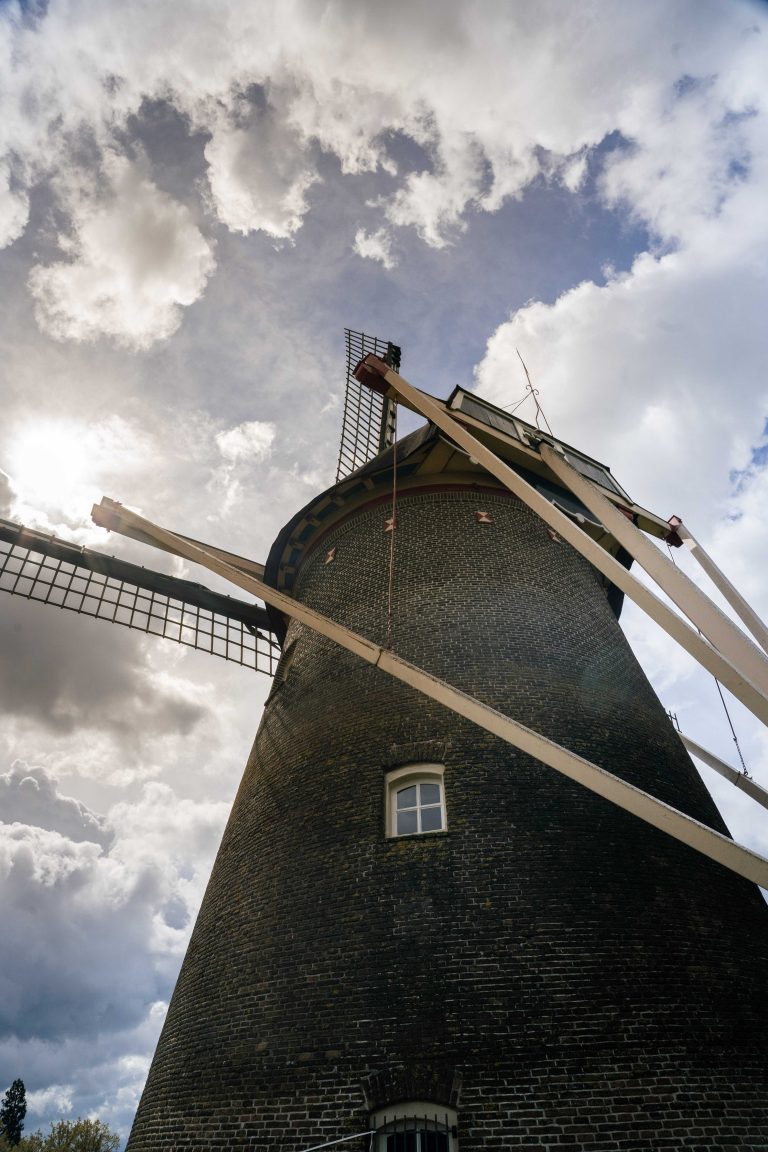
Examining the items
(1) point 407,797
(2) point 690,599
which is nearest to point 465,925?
(1) point 407,797

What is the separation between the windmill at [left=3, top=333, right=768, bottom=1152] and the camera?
19.2ft

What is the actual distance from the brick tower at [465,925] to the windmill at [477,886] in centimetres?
3

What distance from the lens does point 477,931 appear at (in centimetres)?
662

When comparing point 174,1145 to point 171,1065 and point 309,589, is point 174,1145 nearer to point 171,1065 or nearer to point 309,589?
point 171,1065

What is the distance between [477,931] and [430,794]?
5.60 ft

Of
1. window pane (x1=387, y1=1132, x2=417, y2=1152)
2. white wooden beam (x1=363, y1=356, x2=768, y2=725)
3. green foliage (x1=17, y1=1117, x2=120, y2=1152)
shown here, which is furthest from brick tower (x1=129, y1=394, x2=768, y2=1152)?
green foliage (x1=17, y1=1117, x2=120, y2=1152)

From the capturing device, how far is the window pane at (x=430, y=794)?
7.95 metres

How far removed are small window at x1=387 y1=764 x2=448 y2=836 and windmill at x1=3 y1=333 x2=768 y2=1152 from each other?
0.04 metres

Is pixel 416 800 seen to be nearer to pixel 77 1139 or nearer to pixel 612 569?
pixel 612 569

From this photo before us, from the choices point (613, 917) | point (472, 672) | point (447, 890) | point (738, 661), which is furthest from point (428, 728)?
point (738, 661)

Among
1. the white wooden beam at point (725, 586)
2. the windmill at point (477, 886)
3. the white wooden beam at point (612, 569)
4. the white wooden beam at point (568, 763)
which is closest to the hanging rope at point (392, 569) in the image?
the windmill at point (477, 886)

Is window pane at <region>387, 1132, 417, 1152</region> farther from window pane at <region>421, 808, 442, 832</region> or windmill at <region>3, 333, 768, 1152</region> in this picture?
window pane at <region>421, 808, 442, 832</region>

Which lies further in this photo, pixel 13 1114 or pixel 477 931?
pixel 13 1114

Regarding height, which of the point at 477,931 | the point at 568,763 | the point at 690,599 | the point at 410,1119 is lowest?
the point at 410,1119
